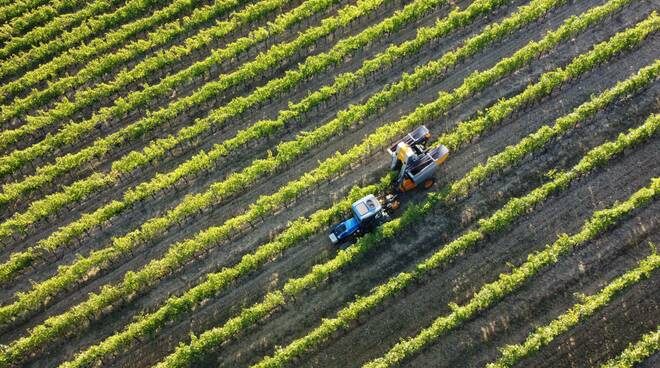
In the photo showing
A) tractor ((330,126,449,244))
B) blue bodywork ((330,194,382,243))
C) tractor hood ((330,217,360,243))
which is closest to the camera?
blue bodywork ((330,194,382,243))

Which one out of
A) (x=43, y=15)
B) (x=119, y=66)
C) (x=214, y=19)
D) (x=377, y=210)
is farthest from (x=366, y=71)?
(x=43, y=15)

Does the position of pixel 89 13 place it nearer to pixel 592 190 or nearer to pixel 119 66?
pixel 119 66

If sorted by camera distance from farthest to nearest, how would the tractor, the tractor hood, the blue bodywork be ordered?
the tractor hood < the tractor < the blue bodywork

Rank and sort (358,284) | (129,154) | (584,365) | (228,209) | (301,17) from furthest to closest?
(301,17) → (129,154) → (228,209) → (358,284) → (584,365)

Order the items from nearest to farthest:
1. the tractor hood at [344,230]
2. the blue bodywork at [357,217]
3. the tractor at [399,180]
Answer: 1. the blue bodywork at [357,217]
2. the tractor at [399,180]
3. the tractor hood at [344,230]

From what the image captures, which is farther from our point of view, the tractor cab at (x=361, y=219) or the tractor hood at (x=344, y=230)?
the tractor hood at (x=344, y=230)

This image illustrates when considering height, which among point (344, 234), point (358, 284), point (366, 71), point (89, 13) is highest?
point (89, 13)

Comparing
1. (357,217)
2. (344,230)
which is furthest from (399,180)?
(344,230)
